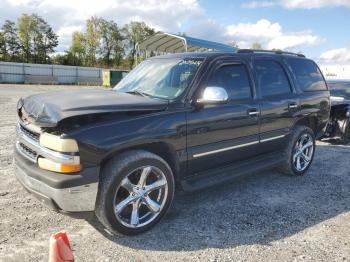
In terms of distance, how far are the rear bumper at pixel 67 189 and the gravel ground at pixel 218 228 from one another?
49 cm

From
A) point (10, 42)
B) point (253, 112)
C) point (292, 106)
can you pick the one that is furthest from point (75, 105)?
point (10, 42)

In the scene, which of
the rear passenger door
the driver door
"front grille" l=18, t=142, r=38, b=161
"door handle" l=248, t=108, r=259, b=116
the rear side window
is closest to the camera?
"front grille" l=18, t=142, r=38, b=161

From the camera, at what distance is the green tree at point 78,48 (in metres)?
59.0

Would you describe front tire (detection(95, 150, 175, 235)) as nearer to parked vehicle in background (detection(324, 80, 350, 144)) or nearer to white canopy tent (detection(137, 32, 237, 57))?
parked vehicle in background (detection(324, 80, 350, 144))

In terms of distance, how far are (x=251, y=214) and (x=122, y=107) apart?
2094mm

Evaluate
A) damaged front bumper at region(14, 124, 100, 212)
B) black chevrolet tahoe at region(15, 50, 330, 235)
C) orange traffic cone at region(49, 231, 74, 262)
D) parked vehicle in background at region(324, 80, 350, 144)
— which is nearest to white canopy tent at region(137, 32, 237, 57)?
parked vehicle in background at region(324, 80, 350, 144)

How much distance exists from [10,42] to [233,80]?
57.6 metres

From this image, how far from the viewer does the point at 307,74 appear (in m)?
6.19

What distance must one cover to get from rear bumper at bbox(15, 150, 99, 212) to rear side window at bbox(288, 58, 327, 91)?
4.03 metres

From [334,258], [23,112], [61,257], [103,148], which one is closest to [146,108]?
Answer: [103,148]

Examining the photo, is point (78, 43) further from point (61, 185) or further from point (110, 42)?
point (61, 185)

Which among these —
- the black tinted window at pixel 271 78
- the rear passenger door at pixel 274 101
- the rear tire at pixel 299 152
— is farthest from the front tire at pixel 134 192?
the rear tire at pixel 299 152

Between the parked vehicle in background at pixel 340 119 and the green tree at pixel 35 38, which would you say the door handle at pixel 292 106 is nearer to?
the parked vehicle in background at pixel 340 119

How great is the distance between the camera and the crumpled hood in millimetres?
3346
